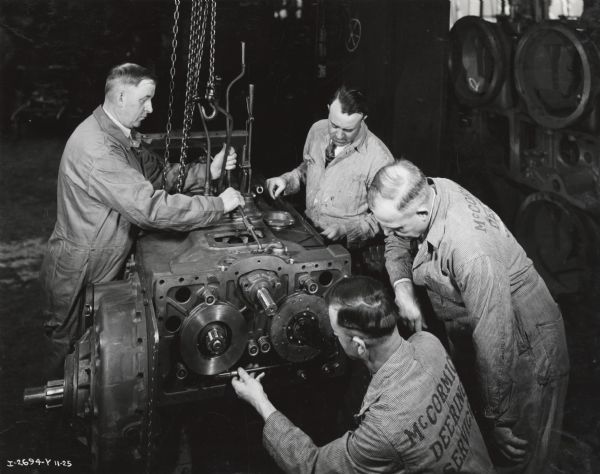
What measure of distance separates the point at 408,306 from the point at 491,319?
522 mm

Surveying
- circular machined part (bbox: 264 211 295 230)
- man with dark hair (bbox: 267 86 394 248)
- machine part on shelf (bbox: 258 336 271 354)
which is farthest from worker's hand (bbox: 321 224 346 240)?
machine part on shelf (bbox: 258 336 271 354)

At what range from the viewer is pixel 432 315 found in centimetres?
295

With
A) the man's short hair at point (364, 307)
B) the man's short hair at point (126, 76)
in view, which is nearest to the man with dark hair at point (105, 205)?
the man's short hair at point (126, 76)

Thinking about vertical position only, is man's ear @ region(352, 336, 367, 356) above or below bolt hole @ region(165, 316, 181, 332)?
above

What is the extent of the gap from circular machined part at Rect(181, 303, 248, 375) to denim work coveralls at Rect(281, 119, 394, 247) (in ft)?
3.44

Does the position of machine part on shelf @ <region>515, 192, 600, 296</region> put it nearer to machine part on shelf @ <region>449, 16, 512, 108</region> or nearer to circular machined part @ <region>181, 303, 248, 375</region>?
machine part on shelf @ <region>449, 16, 512, 108</region>

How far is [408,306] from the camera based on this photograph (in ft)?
7.72

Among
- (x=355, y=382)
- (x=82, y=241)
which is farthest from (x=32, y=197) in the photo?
(x=355, y=382)

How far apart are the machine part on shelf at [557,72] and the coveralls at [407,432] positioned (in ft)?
6.50

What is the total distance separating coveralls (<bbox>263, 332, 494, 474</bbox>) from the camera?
152cm

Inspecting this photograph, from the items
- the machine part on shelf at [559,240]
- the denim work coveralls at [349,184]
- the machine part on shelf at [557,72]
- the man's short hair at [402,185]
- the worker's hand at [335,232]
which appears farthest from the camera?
the machine part on shelf at [559,240]

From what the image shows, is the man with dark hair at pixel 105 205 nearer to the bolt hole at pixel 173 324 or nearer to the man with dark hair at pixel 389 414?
the bolt hole at pixel 173 324

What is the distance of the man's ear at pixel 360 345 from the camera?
167cm

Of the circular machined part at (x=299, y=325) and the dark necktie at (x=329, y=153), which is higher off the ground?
the dark necktie at (x=329, y=153)
